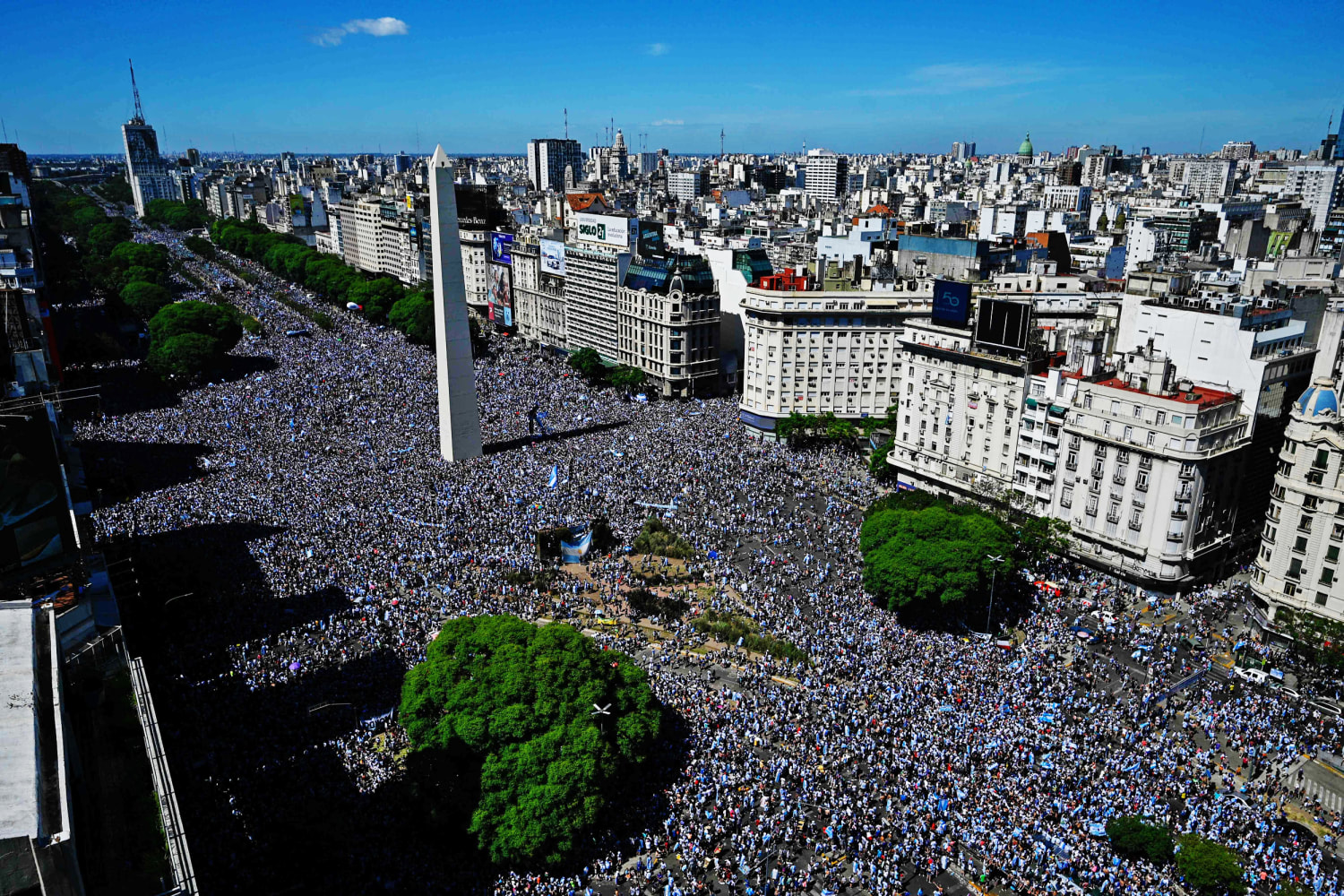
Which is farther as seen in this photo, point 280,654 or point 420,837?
point 280,654

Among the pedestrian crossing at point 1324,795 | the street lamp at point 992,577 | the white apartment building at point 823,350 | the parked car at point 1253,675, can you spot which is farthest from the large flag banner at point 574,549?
the pedestrian crossing at point 1324,795

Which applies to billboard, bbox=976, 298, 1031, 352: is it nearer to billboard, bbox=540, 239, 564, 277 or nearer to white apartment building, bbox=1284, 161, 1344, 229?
billboard, bbox=540, 239, 564, 277

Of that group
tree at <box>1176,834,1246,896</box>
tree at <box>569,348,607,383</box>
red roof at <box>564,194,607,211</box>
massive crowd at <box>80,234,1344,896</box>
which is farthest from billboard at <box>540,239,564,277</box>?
tree at <box>1176,834,1246,896</box>

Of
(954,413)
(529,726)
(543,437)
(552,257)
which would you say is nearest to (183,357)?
(543,437)

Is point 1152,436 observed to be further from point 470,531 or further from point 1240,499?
point 470,531

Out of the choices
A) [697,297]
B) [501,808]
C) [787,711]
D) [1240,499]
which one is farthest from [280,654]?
[697,297]

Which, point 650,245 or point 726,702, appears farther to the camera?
point 650,245

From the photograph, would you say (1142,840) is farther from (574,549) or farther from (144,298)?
(144,298)
